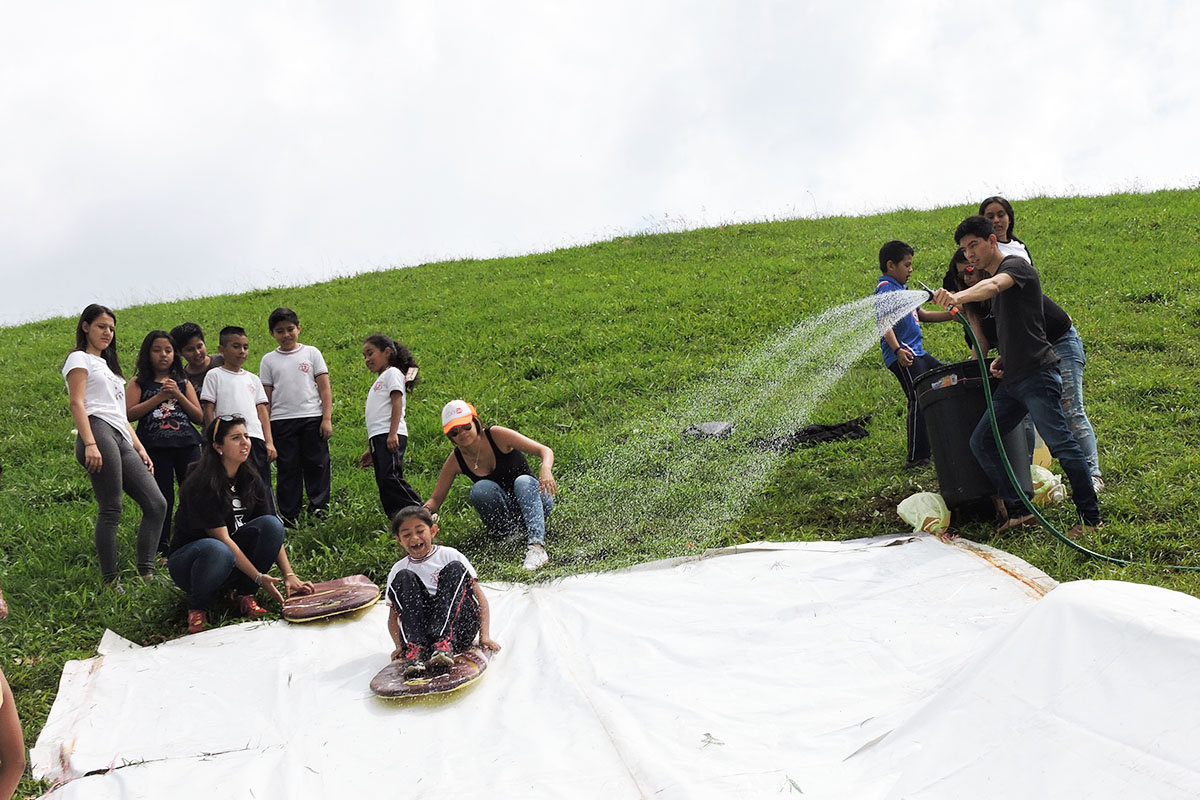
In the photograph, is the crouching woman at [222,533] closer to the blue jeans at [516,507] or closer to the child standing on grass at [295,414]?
the blue jeans at [516,507]

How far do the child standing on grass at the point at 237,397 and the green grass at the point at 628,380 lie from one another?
65 cm

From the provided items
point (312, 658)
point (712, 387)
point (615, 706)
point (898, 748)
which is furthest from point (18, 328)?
point (898, 748)

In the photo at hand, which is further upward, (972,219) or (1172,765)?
(972,219)

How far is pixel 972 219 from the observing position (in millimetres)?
4645

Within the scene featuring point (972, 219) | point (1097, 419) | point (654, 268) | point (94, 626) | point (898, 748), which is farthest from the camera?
point (654, 268)

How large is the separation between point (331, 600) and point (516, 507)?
138 cm

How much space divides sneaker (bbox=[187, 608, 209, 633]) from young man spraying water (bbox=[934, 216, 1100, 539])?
172 inches

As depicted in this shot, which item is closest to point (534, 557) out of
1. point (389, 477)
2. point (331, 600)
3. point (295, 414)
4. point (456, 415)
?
point (456, 415)

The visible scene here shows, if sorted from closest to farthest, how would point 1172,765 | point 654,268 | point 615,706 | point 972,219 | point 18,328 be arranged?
point 1172,765 < point 615,706 < point 972,219 < point 654,268 < point 18,328

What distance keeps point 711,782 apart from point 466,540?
11.2ft

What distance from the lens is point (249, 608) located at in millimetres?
5000

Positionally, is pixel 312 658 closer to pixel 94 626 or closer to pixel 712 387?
pixel 94 626

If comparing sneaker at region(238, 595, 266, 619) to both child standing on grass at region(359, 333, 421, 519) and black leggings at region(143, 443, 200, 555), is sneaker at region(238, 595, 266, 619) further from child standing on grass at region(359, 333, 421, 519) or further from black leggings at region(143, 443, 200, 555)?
child standing on grass at region(359, 333, 421, 519)

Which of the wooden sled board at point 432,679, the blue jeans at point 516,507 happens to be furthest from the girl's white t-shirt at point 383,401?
the wooden sled board at point 432,679
